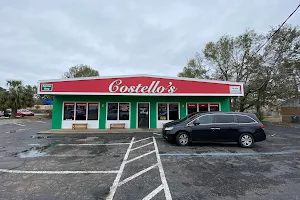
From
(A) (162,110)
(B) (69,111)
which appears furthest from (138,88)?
(B) (69,111)

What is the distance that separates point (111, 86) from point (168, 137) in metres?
6.35

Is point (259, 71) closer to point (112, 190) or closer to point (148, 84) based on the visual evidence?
point (148, 84)

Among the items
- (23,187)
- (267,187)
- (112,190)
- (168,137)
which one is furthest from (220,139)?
(23,187)

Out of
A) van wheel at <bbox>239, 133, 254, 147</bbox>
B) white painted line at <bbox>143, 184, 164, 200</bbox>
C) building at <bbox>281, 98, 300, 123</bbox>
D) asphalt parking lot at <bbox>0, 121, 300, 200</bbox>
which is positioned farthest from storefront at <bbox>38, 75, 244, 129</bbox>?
building at <bbox>281, 98, 300, 123</bbox>

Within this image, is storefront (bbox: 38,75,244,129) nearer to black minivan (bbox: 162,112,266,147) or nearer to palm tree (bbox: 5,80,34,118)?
black minivan (bbox: 162,112,266,147)

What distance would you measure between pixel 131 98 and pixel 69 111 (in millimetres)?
5173

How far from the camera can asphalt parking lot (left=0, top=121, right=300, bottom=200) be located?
3.51m

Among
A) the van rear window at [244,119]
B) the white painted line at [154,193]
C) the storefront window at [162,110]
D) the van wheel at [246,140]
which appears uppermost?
the storefront window at [162,110]

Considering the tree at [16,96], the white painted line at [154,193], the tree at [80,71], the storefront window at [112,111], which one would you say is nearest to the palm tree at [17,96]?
the tree at [16,96]

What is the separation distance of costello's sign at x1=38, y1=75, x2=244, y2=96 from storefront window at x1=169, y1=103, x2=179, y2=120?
1.68 metres

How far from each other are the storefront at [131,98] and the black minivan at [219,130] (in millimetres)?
4582

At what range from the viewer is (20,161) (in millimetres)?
5660

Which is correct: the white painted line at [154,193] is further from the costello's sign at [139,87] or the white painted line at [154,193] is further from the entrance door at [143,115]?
the entrance door at [143,115]

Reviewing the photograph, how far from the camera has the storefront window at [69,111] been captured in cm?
1291
